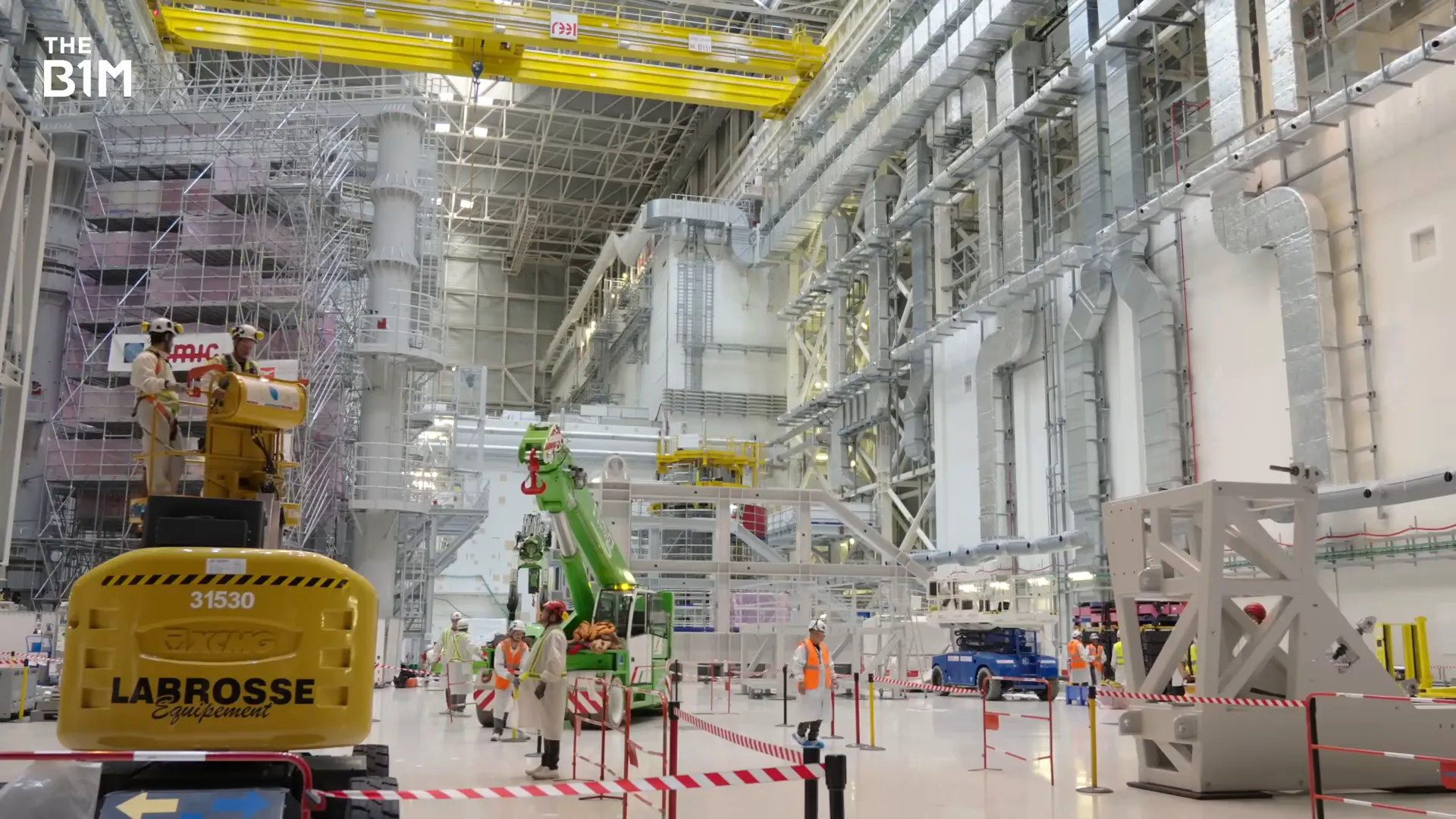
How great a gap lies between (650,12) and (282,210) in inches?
648

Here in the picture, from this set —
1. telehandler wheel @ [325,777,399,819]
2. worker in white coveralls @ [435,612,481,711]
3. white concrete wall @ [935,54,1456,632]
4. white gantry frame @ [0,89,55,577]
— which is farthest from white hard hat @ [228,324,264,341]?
white concrete wall @ [935,54,1456,632]

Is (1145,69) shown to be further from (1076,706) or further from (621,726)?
(621,726)

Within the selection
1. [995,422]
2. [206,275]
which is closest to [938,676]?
[995,422]

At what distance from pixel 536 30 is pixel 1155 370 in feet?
62.3

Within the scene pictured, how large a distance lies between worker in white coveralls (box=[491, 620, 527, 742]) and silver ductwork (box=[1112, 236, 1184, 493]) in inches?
508

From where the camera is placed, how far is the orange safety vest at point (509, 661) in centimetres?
1555

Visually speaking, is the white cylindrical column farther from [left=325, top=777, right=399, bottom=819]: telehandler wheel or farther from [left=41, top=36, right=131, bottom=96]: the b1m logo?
[left=325, top=777, right=399, bottom=819]: telehandler wheel

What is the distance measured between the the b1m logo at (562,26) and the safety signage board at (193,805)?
1152 inches

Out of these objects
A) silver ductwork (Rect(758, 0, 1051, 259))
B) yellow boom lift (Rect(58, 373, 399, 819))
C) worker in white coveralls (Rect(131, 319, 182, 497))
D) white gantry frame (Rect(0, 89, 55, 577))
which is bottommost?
yellow boom lift (Rect(58, 373, 399, 819))

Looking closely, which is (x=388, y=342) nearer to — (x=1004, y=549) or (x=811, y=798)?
(x=1004, y=549)

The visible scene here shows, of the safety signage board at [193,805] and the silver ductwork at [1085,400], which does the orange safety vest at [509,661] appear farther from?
the silver ductwork at [1085,400]

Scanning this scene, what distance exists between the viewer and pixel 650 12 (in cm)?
4306

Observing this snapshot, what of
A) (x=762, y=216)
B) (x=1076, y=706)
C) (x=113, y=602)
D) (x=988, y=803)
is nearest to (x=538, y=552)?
(x=1076, y=706)

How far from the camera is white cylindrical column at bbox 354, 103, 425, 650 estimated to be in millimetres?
30797
